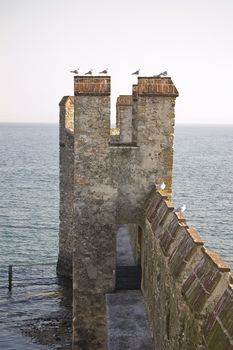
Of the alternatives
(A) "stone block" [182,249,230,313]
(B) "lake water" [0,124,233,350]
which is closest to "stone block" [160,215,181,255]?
(A) "stone block" [182,249,230,313]

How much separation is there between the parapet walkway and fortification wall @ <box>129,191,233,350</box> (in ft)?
1.34

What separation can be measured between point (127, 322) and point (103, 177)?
473cm

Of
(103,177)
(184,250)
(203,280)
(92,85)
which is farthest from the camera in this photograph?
(103,177)

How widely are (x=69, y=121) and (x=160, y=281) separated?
52.4 feet

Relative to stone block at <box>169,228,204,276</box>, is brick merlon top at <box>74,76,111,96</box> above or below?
above

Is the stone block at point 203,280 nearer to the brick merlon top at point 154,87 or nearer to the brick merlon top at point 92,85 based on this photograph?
the brick merlon top at point 154,87

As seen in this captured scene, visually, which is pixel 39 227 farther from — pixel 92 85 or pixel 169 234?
pixel 169 234

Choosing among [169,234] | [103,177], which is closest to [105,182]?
[103,177]

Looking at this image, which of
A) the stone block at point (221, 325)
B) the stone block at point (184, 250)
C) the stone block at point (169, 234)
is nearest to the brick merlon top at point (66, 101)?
the stone block at point (169, 234)

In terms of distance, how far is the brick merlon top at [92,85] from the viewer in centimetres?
1616

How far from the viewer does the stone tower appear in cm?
1627

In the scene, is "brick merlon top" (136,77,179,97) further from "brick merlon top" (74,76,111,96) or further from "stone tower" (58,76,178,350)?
"brick merlon top" (74,76,111,96)

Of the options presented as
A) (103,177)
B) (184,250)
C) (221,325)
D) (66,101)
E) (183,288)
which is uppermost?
(66,101)

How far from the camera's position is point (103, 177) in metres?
16.5
